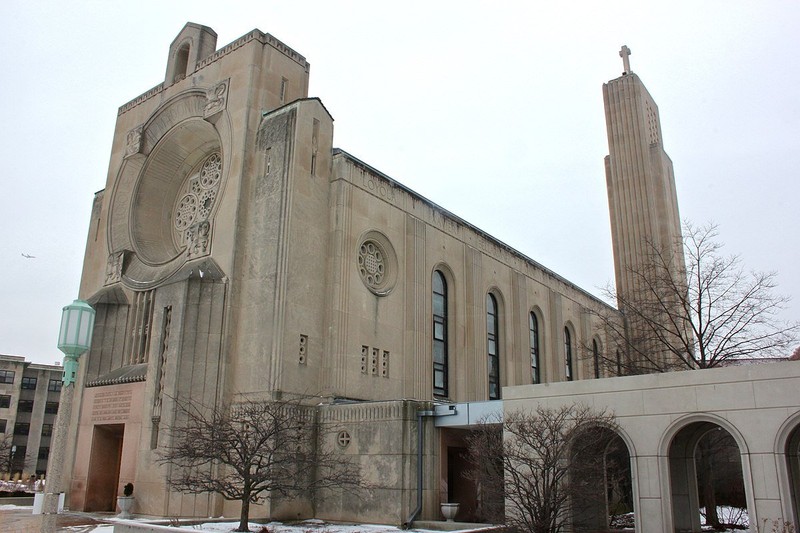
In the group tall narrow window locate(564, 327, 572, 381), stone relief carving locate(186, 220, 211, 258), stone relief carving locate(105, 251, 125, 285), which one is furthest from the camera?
tall narrow window locate(564, 327, 572, 381)

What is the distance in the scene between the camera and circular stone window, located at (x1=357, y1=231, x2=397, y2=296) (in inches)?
1126

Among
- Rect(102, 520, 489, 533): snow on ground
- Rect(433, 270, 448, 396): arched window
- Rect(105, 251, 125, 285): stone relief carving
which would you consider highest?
Rect(105, 251, 125, 285): stone relief carving

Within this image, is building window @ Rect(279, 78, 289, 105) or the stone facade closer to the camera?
the stone facade

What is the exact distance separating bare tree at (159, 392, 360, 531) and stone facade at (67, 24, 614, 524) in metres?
0.71

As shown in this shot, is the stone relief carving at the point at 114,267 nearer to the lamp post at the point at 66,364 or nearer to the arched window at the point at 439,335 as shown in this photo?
the arched window at the point at 439,335

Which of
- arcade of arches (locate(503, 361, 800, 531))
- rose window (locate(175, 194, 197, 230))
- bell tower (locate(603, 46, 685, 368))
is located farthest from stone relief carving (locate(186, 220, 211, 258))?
bell tower (locate(603, 46, 685, 368))

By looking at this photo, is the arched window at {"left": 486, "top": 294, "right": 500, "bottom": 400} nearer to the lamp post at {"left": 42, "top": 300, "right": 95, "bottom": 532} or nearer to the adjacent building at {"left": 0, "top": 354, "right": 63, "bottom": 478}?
the lamp post at {"left": 42, "top": 300, "right": 95, "bottom": 532}

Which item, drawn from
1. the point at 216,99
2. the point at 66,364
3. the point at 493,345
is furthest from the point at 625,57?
the point at 66,364

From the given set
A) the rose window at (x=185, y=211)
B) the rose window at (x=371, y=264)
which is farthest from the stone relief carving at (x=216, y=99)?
the rose window at (x=371, y=264)

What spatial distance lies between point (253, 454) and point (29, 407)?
7489 cm

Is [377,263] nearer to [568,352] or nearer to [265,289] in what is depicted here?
[265,289]

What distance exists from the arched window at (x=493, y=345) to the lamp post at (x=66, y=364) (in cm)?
2687

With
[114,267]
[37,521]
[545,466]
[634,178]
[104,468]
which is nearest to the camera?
[545,466]

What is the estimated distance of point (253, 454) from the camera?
18344mm
